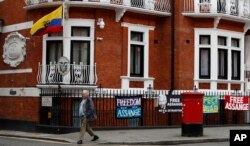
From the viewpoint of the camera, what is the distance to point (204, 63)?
25.8 meters

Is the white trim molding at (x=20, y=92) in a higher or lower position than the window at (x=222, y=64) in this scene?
lower

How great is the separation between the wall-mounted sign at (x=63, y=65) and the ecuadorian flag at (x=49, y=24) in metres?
1.36

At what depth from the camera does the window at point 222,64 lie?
2619 cm

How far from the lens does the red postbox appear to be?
18.7 m

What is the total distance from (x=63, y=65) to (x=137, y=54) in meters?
4.82

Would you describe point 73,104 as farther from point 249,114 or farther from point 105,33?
point 249,114

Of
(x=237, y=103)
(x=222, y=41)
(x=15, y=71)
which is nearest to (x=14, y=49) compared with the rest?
(x=15, y=71)

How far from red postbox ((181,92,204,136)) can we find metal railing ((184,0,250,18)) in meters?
7.55

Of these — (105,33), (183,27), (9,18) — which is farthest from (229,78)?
(9,18)

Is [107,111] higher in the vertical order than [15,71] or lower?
lower

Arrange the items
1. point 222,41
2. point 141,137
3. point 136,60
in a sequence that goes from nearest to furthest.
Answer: point 141,137, point 136,60, point 222,41

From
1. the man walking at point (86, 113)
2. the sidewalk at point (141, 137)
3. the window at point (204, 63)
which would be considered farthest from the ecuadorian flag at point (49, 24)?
the window at point (204, 63)

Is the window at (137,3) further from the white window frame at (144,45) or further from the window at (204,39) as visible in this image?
the window at (204,39)

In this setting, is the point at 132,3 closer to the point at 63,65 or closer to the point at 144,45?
the point at 144,45
